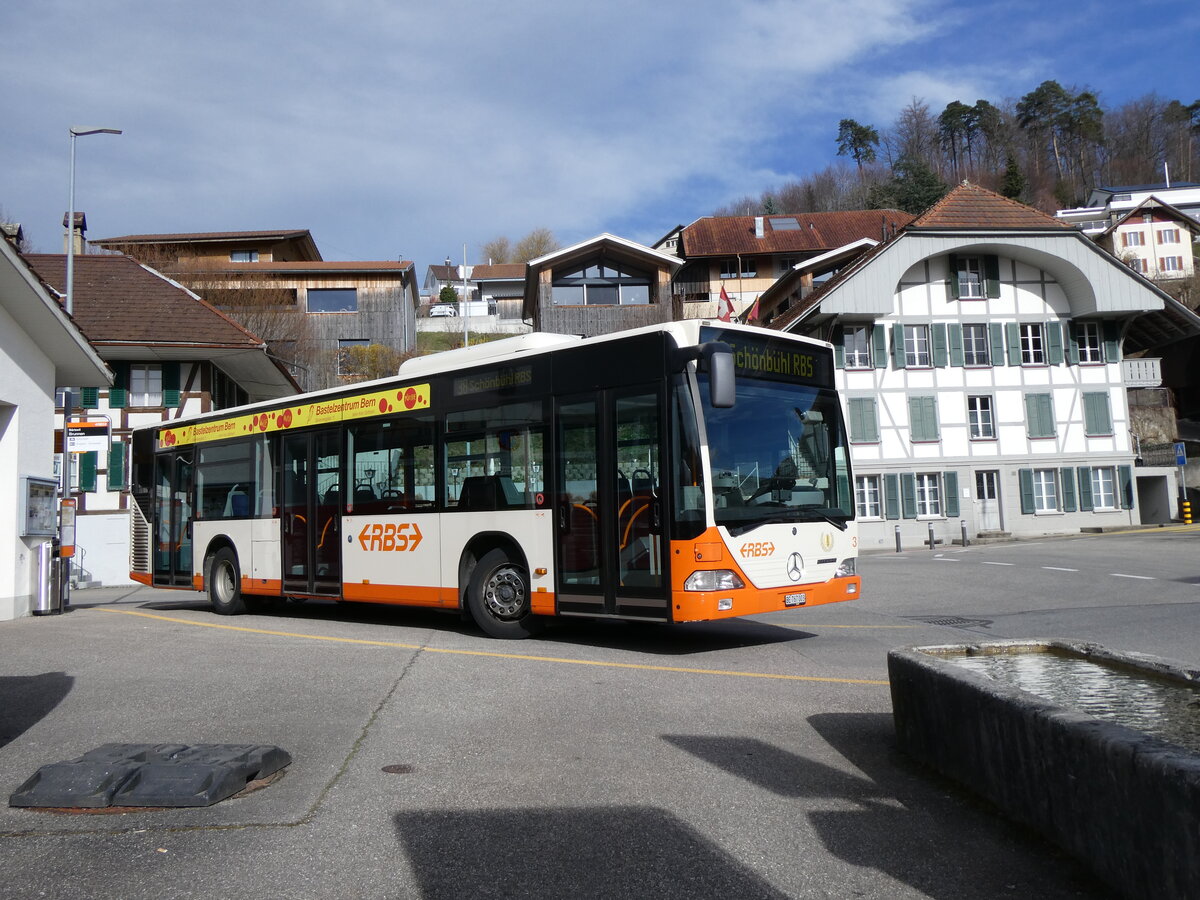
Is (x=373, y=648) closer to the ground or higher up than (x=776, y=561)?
closer to the ground

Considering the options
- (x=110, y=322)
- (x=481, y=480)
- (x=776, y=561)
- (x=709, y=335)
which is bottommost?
(x=776, y=561)

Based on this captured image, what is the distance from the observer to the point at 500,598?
1067 cm

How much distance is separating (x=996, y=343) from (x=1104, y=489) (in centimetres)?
664

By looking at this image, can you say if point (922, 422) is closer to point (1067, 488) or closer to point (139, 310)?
point (1067, 488)

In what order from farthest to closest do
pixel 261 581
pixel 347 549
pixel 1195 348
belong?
pixel 1195 348 → pixel 261 581 → pixel 347 549

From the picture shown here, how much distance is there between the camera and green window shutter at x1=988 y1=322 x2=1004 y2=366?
37.7 m

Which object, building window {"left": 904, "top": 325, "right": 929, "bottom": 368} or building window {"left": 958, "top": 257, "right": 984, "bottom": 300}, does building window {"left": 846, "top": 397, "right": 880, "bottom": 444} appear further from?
building window {"left": 958, "top": 257, "right": 984, "bottom": 300}

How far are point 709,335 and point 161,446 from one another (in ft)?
35.2

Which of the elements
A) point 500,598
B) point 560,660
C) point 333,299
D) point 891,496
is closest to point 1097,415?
point 891,496

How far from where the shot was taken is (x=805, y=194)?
311ft

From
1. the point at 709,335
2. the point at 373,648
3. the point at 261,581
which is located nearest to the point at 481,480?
the point at 373,648

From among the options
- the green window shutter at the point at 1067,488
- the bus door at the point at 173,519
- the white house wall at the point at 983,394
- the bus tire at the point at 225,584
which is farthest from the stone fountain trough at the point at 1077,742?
the green window shutter at the point at 1067,488

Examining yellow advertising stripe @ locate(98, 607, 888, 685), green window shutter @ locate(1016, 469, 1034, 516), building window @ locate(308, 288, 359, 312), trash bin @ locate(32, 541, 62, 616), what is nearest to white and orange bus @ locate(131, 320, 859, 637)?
yellow advertising stripe @ locate(98, 607, 888, 685)

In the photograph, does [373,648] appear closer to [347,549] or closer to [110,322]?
[347,549]
